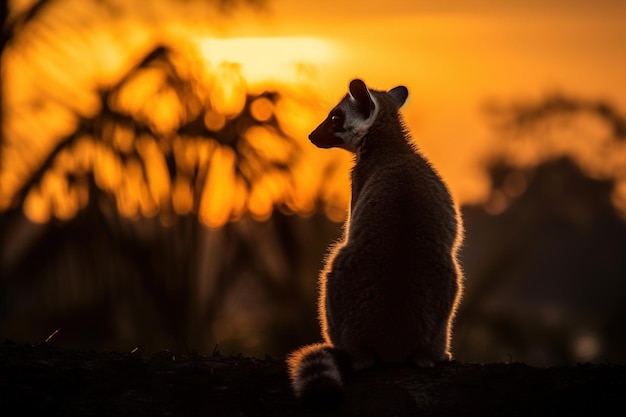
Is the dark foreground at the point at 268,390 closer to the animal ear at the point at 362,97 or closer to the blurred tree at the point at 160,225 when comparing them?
the animal ear at the point at 362,97

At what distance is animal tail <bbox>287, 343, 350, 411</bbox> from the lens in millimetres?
7371

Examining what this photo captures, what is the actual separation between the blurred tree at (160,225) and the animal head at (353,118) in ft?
28.9

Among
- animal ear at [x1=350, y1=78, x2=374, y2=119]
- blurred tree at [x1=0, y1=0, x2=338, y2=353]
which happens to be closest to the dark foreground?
animal ear at [x1=350, y1=78, x2=374, y2=119]

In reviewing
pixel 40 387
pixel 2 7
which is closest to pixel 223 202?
pixel 2 7

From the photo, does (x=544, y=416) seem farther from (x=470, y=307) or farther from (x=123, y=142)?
(x=470, y=307)

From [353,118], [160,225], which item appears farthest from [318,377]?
[160,225]

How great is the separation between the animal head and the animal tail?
221 centimetres

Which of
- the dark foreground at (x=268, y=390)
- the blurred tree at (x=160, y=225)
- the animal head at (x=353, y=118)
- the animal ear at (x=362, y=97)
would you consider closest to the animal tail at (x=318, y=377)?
the dark foreground at (x=268, y=390)

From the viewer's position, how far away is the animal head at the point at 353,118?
9414mm

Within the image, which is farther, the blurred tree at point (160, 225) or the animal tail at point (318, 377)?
the blurred tree at point (160, 225)

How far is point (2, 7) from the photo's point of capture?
19.5 metres

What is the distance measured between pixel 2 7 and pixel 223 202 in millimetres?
4665

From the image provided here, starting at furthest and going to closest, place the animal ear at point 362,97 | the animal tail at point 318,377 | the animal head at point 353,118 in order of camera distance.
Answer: the animal head at point 353,118
the animal ear at point 362,97
the animal tail at point 318,377

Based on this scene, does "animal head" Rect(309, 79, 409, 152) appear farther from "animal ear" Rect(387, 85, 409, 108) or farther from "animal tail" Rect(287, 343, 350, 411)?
"animal tail" Rect(287, 343, 350, 411)
